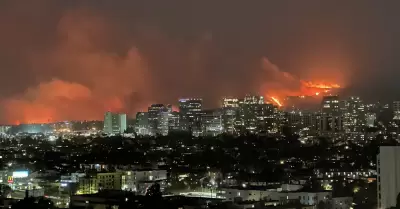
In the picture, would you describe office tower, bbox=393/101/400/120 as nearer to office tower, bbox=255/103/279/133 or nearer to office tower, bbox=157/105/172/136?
office tower, bbox=255/103/279/133

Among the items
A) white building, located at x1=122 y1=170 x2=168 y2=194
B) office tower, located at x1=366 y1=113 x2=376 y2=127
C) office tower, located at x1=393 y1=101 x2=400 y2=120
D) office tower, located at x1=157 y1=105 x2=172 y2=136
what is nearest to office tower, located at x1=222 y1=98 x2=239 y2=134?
office tower, located at x1=157 y1=105 x2=172 y2=136

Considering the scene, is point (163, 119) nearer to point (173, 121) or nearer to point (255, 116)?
point (173, 121)

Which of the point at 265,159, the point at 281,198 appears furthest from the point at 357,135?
the point at 281,198

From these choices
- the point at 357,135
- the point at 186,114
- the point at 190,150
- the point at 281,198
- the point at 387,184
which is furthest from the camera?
the point at 186,114

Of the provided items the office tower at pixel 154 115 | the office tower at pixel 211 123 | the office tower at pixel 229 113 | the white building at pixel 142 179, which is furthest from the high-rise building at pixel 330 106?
the white building at pixel 142 179

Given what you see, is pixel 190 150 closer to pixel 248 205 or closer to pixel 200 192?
pixel 200 192

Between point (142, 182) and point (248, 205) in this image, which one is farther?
point (142, 182)
